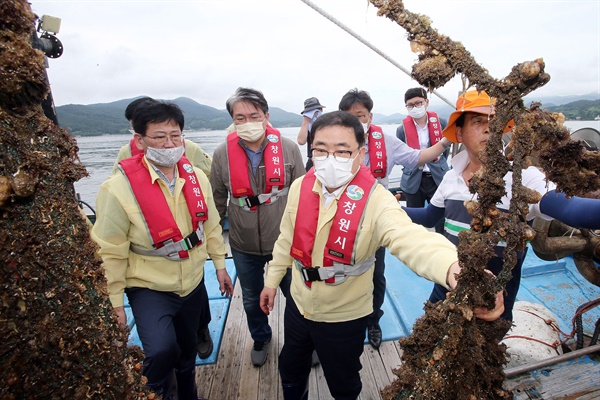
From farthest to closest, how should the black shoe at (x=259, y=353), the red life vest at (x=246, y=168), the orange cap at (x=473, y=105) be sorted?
the black shoe at (x=259, y=353) < the red life vest at (x=246, y=168) < the orange cap at (x=473, y=105)

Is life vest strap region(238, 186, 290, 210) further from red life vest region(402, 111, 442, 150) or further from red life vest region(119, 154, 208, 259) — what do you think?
red life vest region(402, 111, 442, 150)

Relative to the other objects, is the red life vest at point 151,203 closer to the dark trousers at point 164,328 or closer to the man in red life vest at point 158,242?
the man in red life vest at point 158,242

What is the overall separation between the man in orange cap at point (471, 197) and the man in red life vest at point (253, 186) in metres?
1.26

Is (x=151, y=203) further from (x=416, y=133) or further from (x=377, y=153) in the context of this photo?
(x=416, y=133)

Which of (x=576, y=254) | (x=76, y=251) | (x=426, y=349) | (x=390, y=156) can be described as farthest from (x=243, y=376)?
(x=576, y=254)

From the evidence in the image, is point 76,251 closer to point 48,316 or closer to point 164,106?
point 48,316

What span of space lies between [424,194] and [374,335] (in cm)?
239

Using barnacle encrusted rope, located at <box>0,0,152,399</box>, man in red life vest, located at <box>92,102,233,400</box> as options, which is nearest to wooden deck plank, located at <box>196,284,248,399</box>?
man in red life vest, located at <box>92,102,233,400</box>

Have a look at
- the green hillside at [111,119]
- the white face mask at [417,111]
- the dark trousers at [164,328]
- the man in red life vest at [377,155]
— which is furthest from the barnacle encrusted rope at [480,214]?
the green hillside at [111,119]

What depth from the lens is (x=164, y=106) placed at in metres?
2.23

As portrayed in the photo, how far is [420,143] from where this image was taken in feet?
15.2

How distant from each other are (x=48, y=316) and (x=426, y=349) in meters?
1.13

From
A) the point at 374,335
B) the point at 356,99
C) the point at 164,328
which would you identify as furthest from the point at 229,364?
the point at 356,99

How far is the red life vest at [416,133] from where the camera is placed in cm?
459
